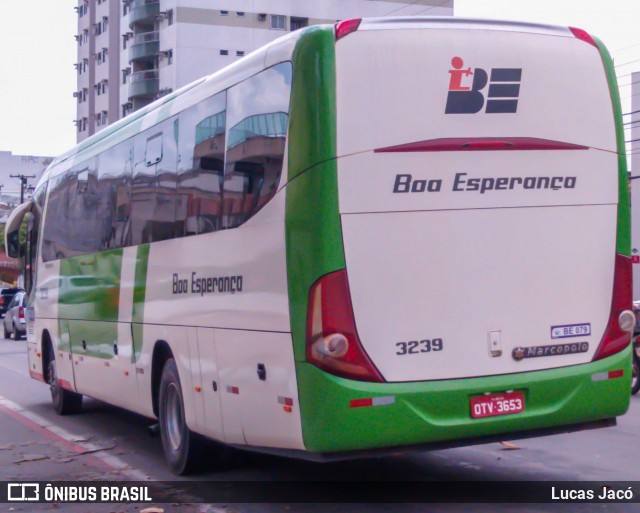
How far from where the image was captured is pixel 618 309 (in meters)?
8.25

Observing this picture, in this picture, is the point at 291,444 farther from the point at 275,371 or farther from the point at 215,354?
the point at 215,354

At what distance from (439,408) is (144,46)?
67.9 m

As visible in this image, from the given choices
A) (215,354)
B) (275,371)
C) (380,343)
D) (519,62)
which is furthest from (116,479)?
(519,62)

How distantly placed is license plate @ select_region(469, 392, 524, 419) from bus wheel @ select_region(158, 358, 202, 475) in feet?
10.5

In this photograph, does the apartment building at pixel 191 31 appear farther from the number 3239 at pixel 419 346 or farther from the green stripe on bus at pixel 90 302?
the number 3239 at pixel 419 346

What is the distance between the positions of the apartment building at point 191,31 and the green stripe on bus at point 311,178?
201ft

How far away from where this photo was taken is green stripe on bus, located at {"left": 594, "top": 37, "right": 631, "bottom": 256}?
833cm

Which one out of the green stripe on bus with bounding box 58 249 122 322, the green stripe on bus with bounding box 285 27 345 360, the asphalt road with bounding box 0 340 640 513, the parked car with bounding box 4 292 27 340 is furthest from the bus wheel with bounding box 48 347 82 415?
the parked car with bounding box 4 292 27 340

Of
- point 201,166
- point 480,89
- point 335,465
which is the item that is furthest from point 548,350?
point 201,166

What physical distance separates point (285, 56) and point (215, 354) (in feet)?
8.81

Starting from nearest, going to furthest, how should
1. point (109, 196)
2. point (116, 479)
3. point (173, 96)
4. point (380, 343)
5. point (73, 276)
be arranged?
point (380, 343)
point (116, 479)
point (173, 96)
point (109, 196)
point (73, 276)

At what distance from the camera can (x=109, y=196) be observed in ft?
41.4

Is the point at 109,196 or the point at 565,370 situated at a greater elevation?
the point at 109,196

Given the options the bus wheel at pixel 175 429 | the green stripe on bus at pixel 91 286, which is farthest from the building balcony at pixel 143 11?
the bus wheel at pixel 175 429
